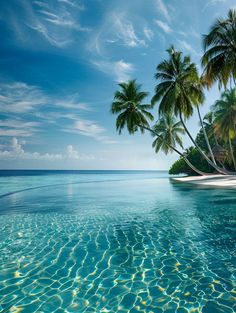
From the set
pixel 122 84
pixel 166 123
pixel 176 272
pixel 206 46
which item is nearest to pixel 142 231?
pixel 176 272

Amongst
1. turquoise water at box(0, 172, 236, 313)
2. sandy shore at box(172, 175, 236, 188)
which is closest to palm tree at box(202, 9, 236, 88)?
sandy shore at box(172, 175, 236, 188)

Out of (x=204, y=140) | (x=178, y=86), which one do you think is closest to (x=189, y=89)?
(x=178, y=86)

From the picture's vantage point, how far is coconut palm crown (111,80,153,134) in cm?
2667

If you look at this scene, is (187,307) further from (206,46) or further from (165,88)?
(165,88)

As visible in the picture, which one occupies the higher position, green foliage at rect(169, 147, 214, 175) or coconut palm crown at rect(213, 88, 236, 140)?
coconut palm crown at rect(213, 88, 236, 140)

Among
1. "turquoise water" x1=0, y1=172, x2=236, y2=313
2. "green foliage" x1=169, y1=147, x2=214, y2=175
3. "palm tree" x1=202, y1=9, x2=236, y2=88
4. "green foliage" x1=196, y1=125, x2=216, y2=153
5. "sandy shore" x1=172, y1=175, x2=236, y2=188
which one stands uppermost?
"palm tree" x1=202, y1=9, x2=236, y2=88

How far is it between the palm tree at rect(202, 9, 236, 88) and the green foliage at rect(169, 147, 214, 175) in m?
23.5

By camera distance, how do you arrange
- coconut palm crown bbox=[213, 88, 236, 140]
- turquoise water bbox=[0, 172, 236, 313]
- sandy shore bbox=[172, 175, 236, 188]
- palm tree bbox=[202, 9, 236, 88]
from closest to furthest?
turquoise water bbox=[0, 172, 236, 313], palm tree bbox=[202, 9, 236, 88], sandy shore bbox=[172, 175, 236, 188], coconut palm crown bbox=[213, 88, 236, 140]

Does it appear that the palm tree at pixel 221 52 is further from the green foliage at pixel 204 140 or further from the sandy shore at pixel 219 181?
the green foliage at pixel 204 140

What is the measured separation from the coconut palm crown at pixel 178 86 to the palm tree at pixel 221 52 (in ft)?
13.8

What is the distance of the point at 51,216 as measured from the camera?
10.2m

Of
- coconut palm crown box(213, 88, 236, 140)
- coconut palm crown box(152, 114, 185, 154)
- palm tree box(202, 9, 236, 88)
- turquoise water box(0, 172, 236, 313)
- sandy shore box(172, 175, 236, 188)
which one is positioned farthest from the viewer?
coconut palm crown box(152, 114, 185, 154)

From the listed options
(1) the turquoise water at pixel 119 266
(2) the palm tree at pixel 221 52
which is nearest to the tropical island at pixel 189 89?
(2) the palm tree at pixel 221 52

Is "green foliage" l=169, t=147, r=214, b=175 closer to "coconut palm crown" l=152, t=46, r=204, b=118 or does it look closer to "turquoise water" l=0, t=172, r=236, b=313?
"coconut palm crown" l=152, t=46, r=204, b=118
